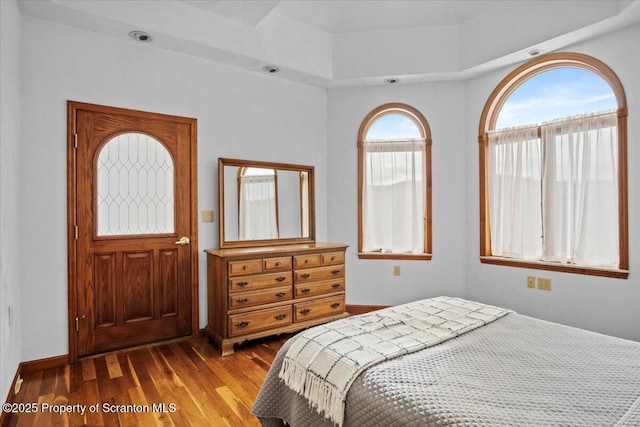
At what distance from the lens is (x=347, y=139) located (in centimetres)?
420

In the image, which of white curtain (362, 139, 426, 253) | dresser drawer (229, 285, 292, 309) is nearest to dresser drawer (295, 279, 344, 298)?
dresser drawer (229, 285, 292, 309)

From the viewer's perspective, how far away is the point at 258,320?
10.3ft

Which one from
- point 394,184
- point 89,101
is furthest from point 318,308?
point 89,101

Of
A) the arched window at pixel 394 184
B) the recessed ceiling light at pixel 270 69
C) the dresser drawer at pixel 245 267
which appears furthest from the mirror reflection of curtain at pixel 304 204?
the recessed ceiling light at pixel 270 69

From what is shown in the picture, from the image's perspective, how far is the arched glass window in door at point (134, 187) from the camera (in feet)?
9.73

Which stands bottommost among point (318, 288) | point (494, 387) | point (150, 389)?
point (150, 389)

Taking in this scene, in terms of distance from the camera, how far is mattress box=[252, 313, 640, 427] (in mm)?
1083

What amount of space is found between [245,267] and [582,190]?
117 inches

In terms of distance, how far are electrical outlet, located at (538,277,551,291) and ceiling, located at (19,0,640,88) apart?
2.08 m

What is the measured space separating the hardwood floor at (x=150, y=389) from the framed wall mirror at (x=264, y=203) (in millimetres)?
1066

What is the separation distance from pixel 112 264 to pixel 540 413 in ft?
9.96

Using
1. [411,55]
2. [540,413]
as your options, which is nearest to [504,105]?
[411,55]

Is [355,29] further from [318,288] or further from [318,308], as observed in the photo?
[318,308]

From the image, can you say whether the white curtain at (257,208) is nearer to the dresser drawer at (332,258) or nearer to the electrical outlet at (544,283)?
the dresser drawer at (332,258)
